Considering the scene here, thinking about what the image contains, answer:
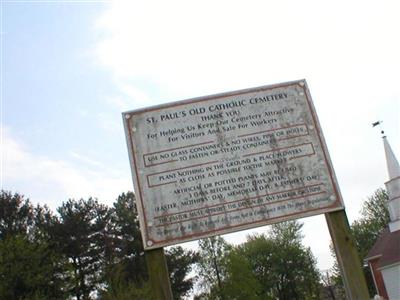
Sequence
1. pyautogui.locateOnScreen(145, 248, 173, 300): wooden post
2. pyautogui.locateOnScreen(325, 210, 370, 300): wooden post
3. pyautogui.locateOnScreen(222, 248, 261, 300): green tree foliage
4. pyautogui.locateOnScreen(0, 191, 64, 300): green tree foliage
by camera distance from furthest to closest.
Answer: pyautogui.locateOnScreen(222, 248, 261, 300): green tree foliage < pyautogui.locateOnScreen(0, 191, 64, 300): green tree foliage < pyautogui.locateOnScreen(325, 210, 370, 300): wooden post < pyautogui.locateOnScreen(145, 248, 173, 300): wooden post

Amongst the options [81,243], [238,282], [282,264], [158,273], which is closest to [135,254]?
[81,243]

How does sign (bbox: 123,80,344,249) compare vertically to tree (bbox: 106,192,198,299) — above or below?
below

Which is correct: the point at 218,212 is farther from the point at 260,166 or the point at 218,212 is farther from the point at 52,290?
the point at 52,290

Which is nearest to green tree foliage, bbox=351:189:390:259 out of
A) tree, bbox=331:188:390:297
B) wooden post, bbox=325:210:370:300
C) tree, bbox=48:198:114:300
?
tree, bbox=331:188:390:297

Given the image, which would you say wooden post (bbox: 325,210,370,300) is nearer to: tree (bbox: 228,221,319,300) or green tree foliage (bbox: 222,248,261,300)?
green tree foliage (bbox: 222,248,261,300)

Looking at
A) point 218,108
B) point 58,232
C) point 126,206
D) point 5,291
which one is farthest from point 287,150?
point 126,206

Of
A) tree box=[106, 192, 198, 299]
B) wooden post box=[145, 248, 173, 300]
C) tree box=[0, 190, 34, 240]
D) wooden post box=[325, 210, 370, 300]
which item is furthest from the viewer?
tree box=[106, 192, 198, 299]

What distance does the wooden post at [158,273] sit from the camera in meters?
5.84

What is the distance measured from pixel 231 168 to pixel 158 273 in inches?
61.6

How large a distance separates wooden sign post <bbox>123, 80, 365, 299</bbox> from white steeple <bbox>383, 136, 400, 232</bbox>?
44.9 meters

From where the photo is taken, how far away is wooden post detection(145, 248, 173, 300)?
5836 mm

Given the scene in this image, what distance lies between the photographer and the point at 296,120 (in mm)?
6438

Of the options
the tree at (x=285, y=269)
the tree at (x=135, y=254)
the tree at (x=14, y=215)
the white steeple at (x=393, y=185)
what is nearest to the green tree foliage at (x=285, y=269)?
the tree at (x=285, y=269)

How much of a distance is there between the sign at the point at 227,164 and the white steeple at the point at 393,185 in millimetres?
44933
